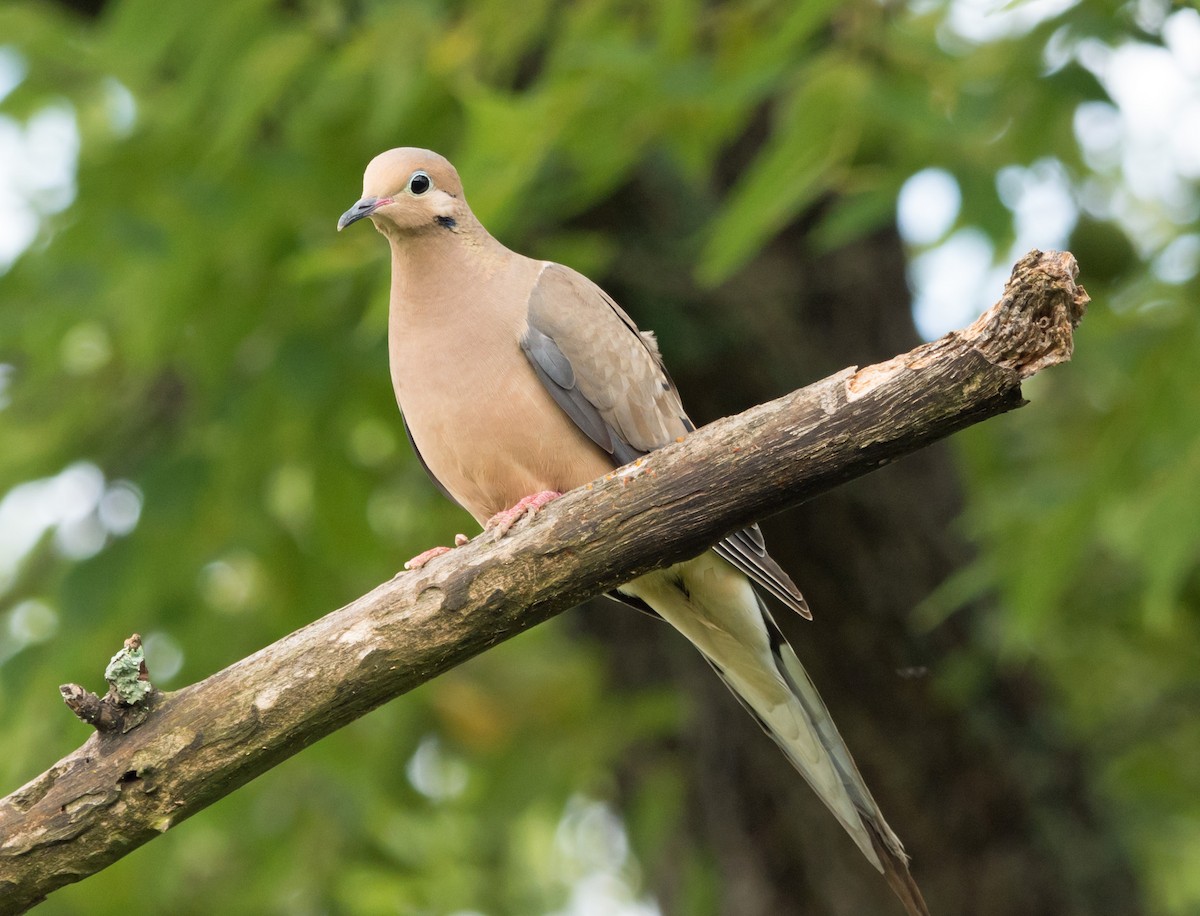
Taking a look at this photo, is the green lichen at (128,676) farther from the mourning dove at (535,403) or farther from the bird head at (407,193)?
the bird head at (407,193)

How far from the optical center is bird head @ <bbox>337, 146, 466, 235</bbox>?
370 cm

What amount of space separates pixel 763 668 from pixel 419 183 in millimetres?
1721

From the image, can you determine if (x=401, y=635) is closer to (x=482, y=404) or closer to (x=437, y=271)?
(x=482, y=404)

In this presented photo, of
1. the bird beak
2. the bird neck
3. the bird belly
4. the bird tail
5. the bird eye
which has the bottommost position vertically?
the bird tail

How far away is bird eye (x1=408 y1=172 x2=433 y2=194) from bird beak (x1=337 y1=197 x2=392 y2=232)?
0.08 meters

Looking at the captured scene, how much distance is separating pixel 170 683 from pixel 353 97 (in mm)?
2502

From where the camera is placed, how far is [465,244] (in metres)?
3.85

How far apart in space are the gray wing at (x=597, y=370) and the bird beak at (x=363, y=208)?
507 mm

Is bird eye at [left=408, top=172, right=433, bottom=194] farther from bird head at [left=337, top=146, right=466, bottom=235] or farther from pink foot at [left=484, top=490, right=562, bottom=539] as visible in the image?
pink foot at [left=484, top=490, right=562, bottom=539]

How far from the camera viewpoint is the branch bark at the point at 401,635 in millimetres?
2680

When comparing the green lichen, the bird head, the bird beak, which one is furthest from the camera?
the bird head

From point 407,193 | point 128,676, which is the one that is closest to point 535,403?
point 407,193

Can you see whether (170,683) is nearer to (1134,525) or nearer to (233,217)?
(233,217)

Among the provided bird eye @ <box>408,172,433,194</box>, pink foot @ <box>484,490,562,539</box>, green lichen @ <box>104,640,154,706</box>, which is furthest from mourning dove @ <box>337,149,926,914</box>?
green lichen @ <box>104,640,154,706</box>
